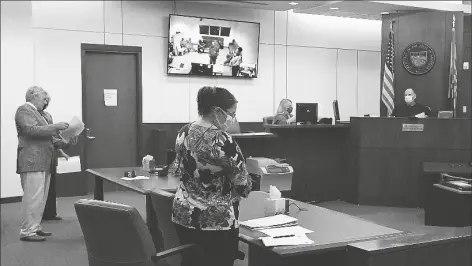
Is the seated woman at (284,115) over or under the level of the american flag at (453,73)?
under

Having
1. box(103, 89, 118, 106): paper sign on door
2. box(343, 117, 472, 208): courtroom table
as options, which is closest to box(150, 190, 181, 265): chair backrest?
box(343, 117, 472, 208): courtroom table

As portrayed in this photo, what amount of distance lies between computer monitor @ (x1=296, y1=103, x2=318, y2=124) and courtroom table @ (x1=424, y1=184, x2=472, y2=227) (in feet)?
6.07

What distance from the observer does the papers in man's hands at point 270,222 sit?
272 centimetres

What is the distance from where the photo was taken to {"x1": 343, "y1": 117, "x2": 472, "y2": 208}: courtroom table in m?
7.12

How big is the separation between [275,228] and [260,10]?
23.2ft

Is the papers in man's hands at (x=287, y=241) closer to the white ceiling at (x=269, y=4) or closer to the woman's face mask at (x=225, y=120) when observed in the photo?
the woman's face mask at (x=225, y=120)

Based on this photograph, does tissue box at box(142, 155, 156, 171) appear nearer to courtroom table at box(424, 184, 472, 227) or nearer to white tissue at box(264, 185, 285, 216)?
white tissue at box(264, 185, 285, 216)

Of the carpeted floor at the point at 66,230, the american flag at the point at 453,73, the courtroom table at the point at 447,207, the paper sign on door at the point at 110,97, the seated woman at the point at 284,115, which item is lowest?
the carpeted floor at the point at 66,230

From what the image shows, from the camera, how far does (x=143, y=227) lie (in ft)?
8.00

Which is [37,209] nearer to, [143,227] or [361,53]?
[143,227]

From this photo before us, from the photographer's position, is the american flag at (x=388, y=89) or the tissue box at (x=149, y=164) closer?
the tissue box at (x=149, y=164)

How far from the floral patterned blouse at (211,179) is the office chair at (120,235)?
18cm

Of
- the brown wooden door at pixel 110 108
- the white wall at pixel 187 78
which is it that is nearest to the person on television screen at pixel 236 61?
the white wall at pixel 187 78

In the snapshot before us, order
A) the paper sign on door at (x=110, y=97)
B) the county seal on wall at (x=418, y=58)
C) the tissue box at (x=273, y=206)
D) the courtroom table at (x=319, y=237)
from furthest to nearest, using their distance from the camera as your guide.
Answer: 1. the county seal on wall at (x=418, y=58)
2. the paper sign on door at (x=110, y=97)
3. the tissue box at (x=273, y=206)
4. the courtroom table at (x=319, y=237)
